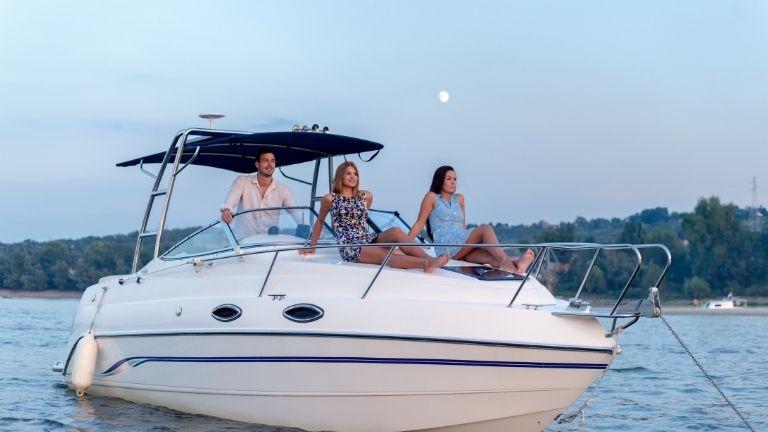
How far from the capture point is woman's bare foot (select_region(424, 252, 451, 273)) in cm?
863

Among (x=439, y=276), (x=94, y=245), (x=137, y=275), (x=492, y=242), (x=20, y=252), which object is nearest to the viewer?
(x=439, y=276)

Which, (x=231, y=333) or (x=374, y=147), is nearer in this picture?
(x=231, y=333)

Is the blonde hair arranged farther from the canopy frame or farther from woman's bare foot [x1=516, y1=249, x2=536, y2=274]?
woman's bare foot [x1=516, y1=249, x2=536, y2=274]

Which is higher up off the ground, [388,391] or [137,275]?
[137,275]

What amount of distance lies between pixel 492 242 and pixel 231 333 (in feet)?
7.81

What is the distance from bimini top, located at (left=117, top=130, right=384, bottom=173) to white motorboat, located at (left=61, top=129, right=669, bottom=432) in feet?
1.44

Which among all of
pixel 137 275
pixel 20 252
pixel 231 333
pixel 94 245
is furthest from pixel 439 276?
pixel 20 252

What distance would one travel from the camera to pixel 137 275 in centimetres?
1056

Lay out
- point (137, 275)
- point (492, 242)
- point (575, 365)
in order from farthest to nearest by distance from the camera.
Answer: point (137, 275), point (492, 242), point (575, 365)

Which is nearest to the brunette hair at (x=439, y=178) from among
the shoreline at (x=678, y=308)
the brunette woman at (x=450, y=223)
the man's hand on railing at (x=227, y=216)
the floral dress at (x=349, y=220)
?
the brunette woman at (x=450, y=223)

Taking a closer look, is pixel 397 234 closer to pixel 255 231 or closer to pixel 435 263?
pixel 435 263

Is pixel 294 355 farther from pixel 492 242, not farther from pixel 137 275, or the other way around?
pixel 137 275

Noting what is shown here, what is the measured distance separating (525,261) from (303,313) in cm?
209

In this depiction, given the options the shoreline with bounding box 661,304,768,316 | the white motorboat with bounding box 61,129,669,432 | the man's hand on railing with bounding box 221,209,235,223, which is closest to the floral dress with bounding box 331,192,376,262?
the white motorboat with bounding box 61,129,669,432
